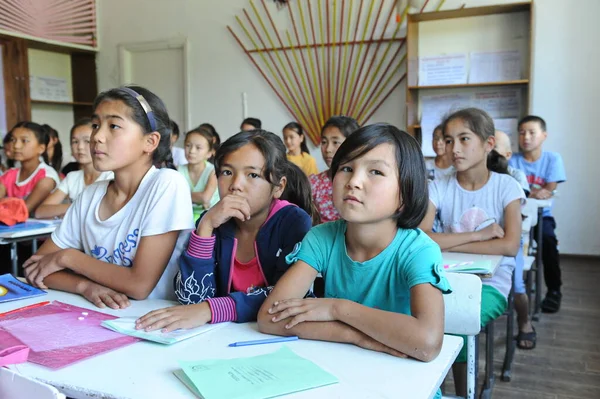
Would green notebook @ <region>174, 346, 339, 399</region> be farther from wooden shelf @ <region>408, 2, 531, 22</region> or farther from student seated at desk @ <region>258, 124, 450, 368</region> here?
wooden shelf @ <region>408, 2, 531, 22</region>

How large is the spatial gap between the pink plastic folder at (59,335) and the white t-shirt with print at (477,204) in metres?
1.55

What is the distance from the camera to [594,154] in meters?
4.75

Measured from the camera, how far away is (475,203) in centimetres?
229

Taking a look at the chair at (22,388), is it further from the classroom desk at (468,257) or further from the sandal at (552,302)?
the sandal at (552,302)

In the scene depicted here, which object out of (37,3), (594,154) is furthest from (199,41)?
(594,154)

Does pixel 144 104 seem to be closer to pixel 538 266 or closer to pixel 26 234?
pixel 26 234

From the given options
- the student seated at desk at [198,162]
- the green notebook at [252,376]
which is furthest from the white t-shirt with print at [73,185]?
the green notebook at [252,376]

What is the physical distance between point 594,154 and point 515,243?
10.4 ft

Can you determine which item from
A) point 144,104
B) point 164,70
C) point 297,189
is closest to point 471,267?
point 297,189

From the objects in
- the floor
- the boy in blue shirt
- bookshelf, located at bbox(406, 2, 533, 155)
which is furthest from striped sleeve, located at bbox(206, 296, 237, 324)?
bookshelf, located at bbox(406, 2, 533, 155)

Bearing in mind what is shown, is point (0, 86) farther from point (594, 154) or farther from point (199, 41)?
point (594, 154)

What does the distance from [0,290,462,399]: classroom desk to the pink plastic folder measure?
1.1 inches

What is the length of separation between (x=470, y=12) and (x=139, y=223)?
4300 millimetres

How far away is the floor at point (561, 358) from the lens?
2275mm
